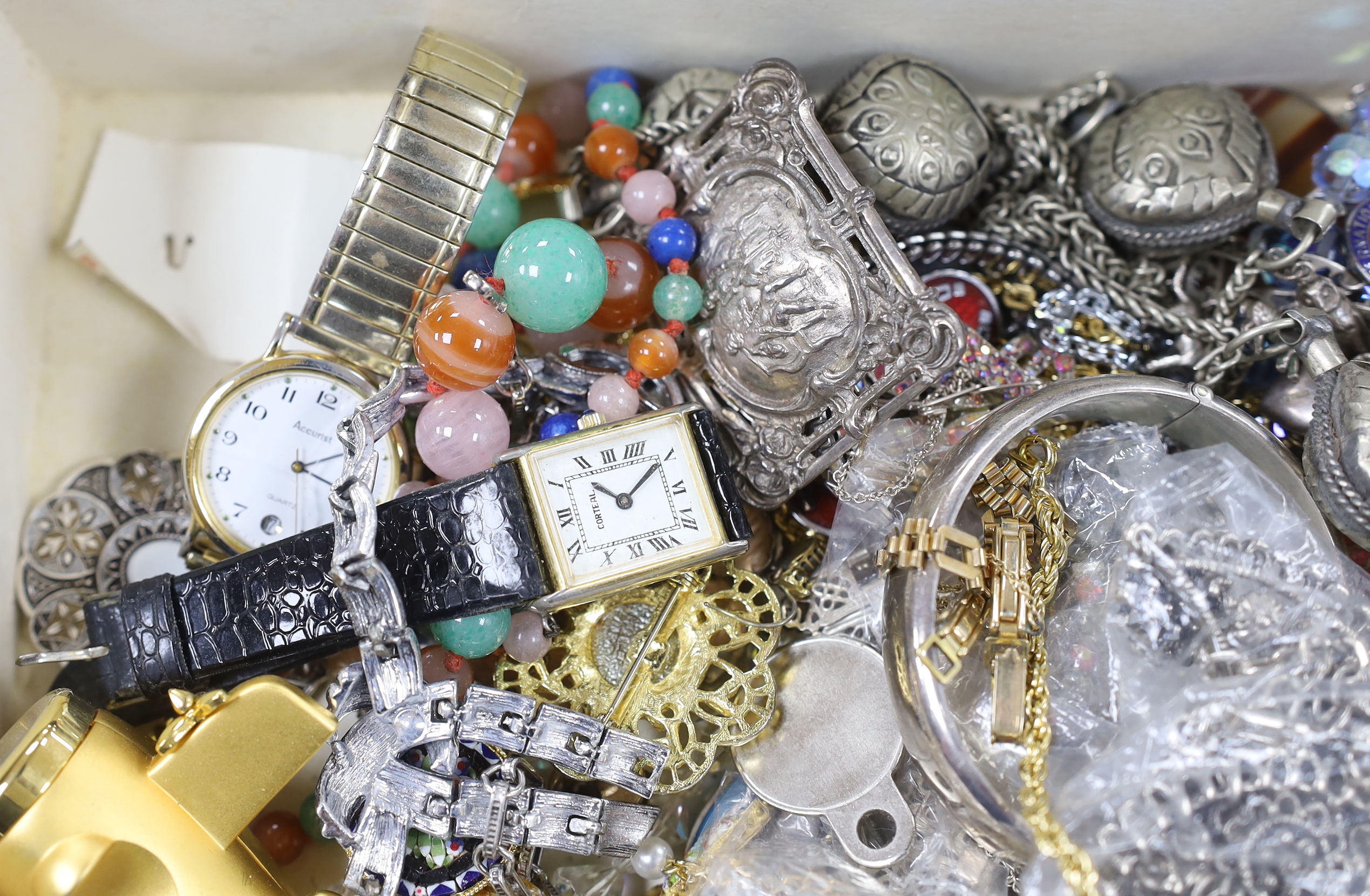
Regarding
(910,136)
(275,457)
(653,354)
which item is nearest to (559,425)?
(653,354)

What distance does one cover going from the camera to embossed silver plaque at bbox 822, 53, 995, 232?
164cm

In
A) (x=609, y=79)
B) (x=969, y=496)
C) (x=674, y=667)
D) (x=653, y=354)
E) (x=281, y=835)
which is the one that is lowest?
(x=281, y=835)

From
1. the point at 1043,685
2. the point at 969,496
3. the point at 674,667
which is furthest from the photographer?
the point at 674,667

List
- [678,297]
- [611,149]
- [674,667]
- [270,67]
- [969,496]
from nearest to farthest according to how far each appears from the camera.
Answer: [969,496] → [674,667] → [678,297] → [611,149] → [270,67]

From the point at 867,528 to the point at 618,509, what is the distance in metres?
0.45

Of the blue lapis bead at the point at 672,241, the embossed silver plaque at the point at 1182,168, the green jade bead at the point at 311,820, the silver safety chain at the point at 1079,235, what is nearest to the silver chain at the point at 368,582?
the green jade bead at the point at 311,820

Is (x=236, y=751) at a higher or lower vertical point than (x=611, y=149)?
lower

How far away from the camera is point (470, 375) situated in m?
1.45

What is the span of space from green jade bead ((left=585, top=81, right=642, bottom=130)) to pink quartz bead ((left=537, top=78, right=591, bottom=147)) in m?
0.11

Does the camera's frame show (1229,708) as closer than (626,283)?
Yes

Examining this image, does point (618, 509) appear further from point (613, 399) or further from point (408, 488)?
point (408, 488)

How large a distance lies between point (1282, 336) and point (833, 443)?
2.69 ft

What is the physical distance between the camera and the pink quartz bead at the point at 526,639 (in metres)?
1.54

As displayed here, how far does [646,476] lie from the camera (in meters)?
1.46
